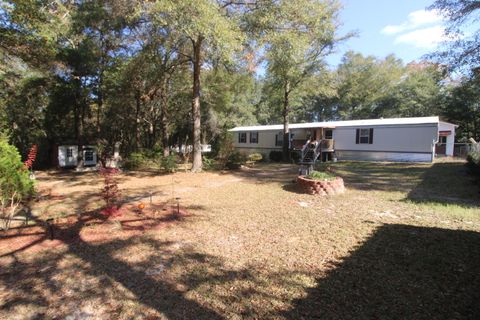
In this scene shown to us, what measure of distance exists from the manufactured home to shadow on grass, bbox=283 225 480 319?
372 inches

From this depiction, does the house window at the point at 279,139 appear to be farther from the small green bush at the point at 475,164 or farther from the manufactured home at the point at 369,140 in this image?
the small green bush at the point at 475,164

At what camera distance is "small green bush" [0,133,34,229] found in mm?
6047

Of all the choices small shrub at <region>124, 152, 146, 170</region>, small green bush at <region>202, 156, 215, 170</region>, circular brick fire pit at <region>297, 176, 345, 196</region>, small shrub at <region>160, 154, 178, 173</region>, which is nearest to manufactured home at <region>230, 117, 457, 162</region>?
small green bush at <region>202, 156, 215, 170</region>

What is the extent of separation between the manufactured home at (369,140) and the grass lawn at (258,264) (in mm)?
8340

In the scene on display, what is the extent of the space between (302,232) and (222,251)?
1.54 m

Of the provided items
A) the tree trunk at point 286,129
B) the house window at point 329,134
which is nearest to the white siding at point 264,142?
the tree trunk at point 286,129

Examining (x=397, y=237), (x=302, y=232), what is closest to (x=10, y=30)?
(x=302, y=232)

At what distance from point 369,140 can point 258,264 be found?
1647 cm

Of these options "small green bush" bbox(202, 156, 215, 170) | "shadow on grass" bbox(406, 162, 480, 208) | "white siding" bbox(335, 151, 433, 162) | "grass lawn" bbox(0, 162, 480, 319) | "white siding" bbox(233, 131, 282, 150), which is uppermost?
"white siding" bbox(233, 131, 282, 150)

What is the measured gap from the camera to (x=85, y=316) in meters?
2.54

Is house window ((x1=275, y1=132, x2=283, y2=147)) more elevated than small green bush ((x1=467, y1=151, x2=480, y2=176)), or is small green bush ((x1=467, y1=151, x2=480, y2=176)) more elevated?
house window ((x1=275, y1=132, x2=283, y2=147))

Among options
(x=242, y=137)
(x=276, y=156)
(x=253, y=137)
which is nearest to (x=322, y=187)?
(x=276, y=156)

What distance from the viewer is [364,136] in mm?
17875

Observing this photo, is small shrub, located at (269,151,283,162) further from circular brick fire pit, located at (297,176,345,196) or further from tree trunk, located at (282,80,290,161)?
circular brick fire pit, located at (297,176,345,196)
